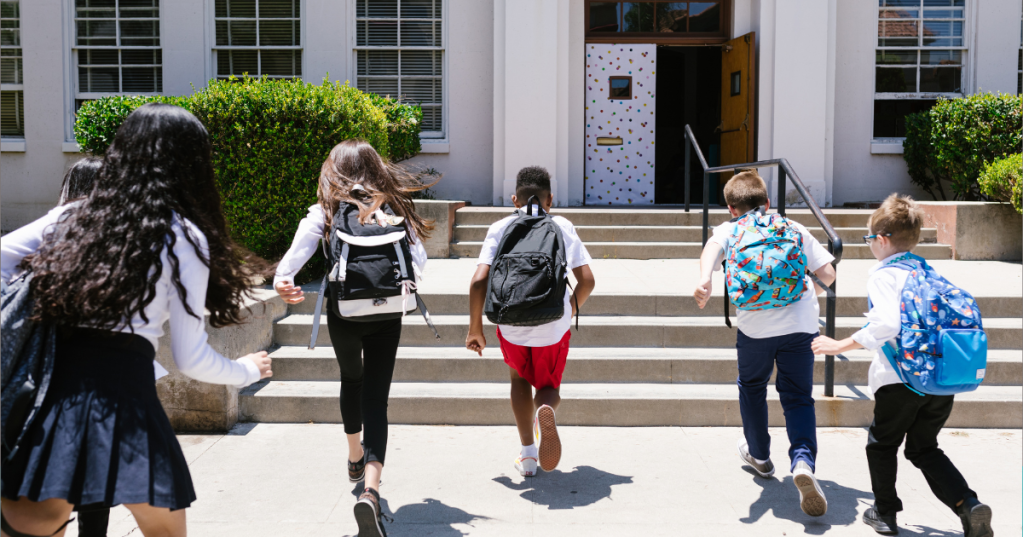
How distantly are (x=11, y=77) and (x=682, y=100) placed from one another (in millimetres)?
10879

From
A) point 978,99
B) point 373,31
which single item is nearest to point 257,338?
point 373,31

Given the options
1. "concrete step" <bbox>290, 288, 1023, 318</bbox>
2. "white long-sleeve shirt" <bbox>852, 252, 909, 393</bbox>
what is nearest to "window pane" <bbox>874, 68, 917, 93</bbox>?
Result: "concrete step" <bbox>290, 288, 1023, 318</bbox>

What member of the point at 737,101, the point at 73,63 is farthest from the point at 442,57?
the point at 73,63

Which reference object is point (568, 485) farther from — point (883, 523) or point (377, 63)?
point (377, 63)

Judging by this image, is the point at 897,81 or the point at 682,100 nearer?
the point at 897,81

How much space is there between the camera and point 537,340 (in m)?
3.95

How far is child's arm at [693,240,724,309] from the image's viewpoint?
12.0ft

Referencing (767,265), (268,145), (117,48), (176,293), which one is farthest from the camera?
(117,48)

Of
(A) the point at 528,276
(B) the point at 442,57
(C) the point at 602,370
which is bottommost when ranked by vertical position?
(C) the point at 602,370

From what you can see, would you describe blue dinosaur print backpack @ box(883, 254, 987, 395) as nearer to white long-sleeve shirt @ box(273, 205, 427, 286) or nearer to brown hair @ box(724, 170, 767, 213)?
brown hair @ box(724, 170, 767, 213)

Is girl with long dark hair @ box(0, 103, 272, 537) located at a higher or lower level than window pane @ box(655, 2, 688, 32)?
lower

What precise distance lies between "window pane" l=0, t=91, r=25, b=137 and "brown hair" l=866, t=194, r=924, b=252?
36.6 ft

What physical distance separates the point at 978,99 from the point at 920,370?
8.00 meters

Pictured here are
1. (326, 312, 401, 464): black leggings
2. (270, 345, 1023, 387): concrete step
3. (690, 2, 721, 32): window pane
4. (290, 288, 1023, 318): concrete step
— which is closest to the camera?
(326, 312, 401, 464): black leggings
